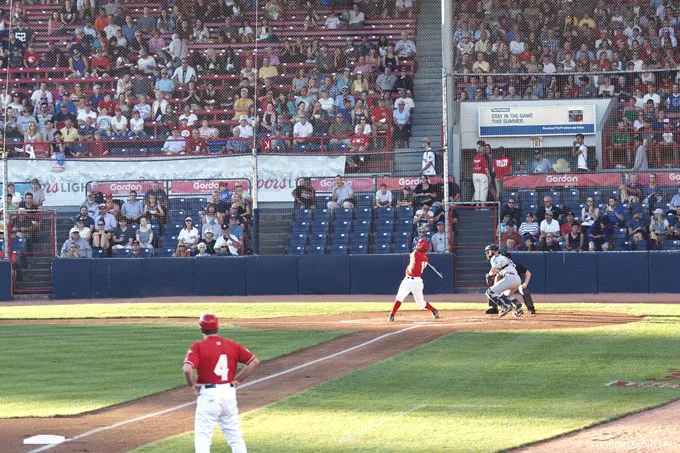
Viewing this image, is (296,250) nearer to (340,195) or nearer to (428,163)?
(340,195)

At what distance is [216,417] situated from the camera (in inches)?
393

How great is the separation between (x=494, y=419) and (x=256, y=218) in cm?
1800

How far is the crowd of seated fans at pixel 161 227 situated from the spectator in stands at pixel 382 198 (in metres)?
3.56

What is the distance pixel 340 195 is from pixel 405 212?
6.73 feet

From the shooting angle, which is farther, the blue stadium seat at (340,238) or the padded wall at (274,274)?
the blue stadium seat at (340,238)

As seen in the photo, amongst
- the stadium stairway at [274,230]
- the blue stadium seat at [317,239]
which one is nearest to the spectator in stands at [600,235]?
the blue stadium seat at [317,239]

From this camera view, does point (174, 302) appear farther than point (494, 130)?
No

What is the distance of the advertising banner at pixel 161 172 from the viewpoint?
32531mm

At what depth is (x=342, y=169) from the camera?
106 feet

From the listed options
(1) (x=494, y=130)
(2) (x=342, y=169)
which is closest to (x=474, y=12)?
(1) (x=494, y=130)

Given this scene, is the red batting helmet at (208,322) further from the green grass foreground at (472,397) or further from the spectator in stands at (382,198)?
the spectator in stands at (382,198)

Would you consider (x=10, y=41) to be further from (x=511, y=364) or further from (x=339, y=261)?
(x=511, y=364)

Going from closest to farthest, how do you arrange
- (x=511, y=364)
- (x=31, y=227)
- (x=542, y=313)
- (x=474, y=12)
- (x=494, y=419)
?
1. (x=494, y=419)
2. (x=511, y=364)
3. (x=542, y=313)
4. (x=31, y=227)
5. (x=474, y=12)

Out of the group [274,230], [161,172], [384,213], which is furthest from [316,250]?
[161,172]
